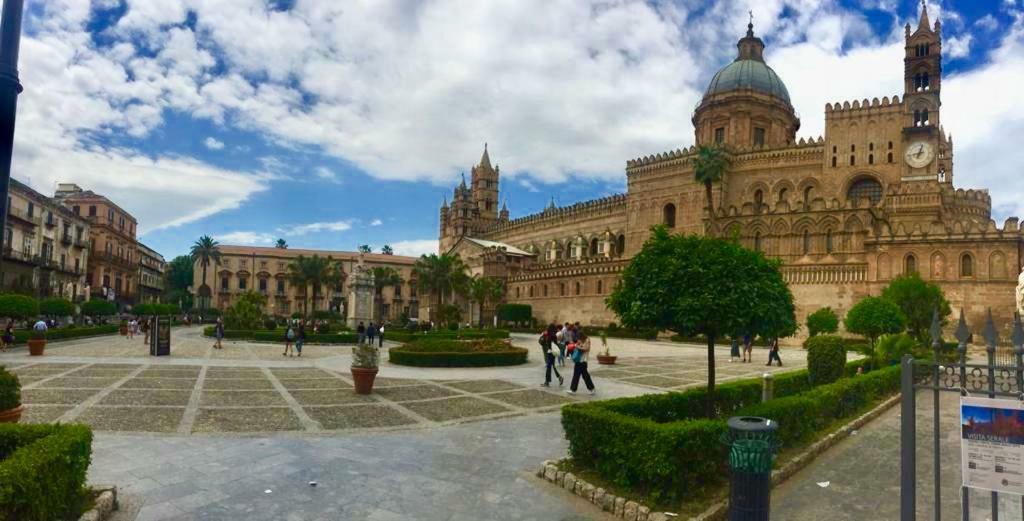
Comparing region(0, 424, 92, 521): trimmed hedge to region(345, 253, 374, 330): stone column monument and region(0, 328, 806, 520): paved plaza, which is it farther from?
region(345, 253, 374, 330): stone column monument

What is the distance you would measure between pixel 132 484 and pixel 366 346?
24.7 feet

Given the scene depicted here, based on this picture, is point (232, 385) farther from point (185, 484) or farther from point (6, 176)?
point (6, 176)

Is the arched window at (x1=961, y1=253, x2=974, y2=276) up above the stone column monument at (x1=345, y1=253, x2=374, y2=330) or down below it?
above

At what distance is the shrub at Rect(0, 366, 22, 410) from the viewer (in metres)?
7.65

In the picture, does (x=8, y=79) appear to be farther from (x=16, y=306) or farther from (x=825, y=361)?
(x=16, y=306)

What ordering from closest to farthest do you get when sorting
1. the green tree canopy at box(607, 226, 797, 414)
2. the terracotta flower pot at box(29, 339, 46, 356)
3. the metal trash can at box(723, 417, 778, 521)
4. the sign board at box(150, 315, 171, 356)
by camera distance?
the metal trash can at box(723, 417, 778, 521) → the green tree canopy at box(607, 226, 797, 414) → the terracotta flower pot at box(29, 339, 46, 356) → the sign board at box(150, 315, 171, 356)

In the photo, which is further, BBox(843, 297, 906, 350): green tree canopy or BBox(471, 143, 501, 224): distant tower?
BBox(471, 143, 501, 224): distant tower

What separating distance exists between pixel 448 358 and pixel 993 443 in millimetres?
19020

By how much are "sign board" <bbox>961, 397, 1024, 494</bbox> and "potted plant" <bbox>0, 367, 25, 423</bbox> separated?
32.9 feet

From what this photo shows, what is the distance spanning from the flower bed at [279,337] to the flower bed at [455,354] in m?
12.7

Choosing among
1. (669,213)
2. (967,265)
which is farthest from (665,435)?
(669,213)

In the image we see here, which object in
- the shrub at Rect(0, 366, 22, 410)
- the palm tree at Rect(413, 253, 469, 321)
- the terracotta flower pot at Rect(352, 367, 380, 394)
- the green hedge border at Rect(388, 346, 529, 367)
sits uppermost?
the palm tree at Rect(413, 253, 469, 321)

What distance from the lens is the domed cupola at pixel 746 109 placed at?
5831cm

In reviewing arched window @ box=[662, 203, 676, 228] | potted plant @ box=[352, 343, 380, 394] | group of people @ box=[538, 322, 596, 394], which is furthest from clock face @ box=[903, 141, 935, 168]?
potted plant @ box=[352, 343, 380, 394]
